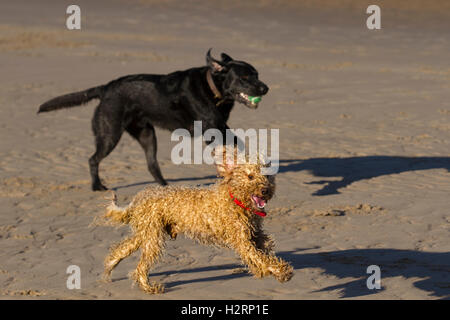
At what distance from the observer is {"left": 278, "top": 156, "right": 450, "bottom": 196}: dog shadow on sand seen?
9.99m

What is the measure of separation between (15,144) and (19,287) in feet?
19.1

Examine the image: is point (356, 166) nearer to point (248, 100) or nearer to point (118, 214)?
point (248, 100)

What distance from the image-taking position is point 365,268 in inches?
261

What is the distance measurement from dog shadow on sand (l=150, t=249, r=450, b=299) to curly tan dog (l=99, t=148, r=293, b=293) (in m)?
0.49

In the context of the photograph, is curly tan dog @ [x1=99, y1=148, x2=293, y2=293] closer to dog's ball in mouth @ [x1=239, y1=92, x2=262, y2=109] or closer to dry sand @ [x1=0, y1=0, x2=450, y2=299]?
dry sand @ [x1=0, y1=0, x2=450, y2=299]

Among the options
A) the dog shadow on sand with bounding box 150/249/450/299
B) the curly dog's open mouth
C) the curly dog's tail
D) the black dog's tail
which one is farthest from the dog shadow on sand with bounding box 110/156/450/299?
the black dog's tail

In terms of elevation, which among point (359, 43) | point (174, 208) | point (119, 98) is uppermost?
point (359, 43)

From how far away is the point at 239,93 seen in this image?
30.6 ft

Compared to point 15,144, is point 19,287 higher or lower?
lower

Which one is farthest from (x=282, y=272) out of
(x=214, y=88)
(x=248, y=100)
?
(x=214, y=88)

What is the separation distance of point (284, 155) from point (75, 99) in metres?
3.05
